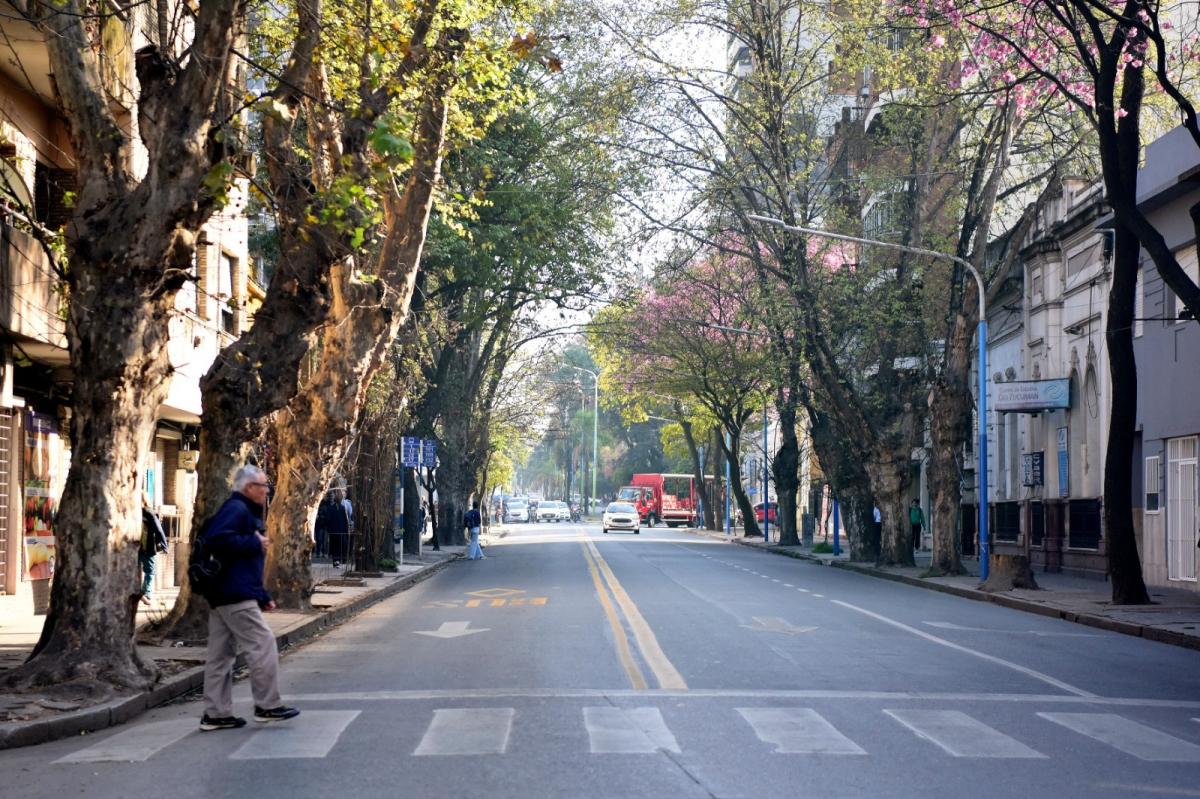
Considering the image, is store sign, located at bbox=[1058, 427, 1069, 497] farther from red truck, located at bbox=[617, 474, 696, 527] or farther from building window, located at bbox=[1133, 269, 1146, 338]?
red truck, located at bbox=[617, 474, 696, 527]

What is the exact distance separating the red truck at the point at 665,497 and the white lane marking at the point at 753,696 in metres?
83.5

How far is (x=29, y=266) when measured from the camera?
1938cm

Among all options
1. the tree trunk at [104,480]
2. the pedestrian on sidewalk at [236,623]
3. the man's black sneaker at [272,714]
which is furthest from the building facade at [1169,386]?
the man's black sneaker at [272,714]

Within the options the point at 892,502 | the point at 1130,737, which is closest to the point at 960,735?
the point at 1130,737

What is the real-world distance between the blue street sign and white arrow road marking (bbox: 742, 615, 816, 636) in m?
18.0

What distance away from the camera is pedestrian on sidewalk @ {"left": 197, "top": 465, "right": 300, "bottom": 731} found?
11016 millimetres

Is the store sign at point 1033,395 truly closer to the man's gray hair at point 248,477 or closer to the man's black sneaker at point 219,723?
the man's gray hair at point 248,477

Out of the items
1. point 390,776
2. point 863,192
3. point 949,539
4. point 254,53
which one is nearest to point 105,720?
point 390,776

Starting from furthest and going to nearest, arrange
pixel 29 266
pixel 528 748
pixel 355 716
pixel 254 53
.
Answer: pixel 254 53, pixel 29 266, pixel 355 716, pixel 528 748

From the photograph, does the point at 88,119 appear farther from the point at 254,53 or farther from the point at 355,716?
the point at 254,53

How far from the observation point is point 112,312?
12.9 metres

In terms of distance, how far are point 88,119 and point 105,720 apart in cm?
509

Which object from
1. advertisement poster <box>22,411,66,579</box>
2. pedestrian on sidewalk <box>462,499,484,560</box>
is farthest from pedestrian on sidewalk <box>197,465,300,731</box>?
pedestrian on sidewalk <box>462,499,484,560</box>

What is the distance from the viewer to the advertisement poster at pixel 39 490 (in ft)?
76.3
